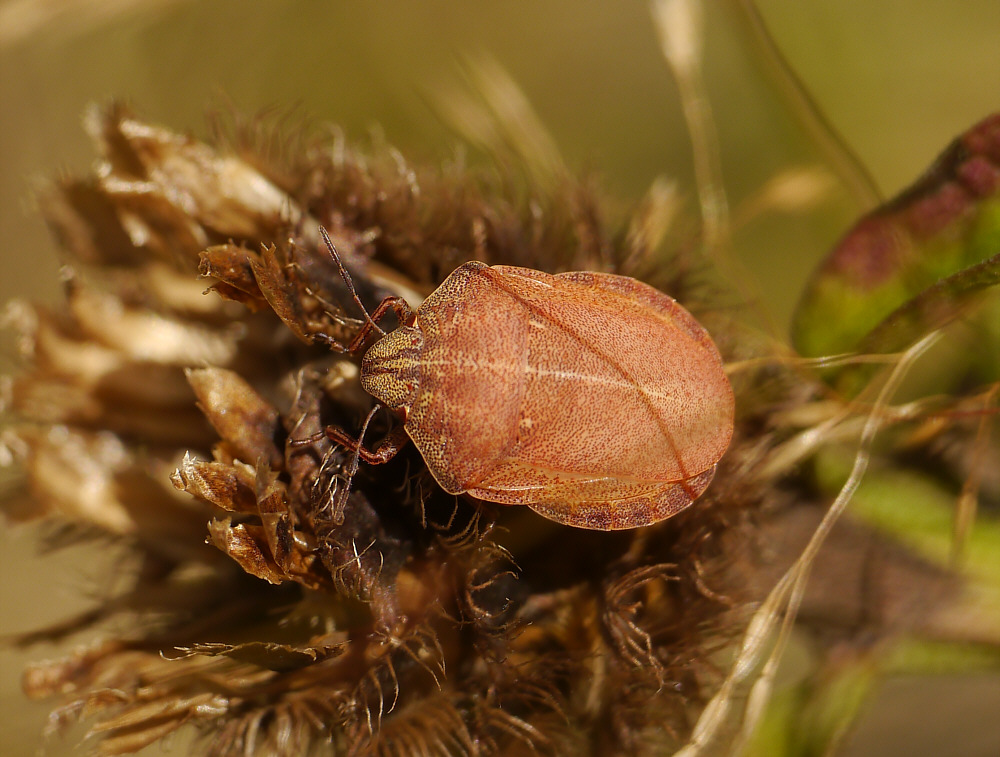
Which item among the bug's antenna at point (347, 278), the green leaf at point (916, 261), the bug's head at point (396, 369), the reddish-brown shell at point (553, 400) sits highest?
the bug's antenna at point (347, 278)

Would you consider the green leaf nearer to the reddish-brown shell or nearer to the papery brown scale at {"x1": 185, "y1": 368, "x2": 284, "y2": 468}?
the reddish-brown shell

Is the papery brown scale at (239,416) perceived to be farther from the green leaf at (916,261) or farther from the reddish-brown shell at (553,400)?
the green leaf at (916,261)

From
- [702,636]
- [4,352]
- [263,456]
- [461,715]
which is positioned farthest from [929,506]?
[4,352]

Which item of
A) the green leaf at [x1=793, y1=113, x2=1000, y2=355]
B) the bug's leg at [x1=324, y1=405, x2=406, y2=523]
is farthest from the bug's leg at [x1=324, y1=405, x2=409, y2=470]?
the green leaf at [x1=793, y1=113, x2=1000, y2=355]

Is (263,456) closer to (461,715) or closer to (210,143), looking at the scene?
(461,715)

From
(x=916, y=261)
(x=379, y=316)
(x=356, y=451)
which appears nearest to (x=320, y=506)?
(x=356, y=451)

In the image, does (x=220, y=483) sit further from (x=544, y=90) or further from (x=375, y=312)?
(x=544, y=90)

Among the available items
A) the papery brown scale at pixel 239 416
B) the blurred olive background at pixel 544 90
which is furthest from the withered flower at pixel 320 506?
the blurred olive background at pixel 544 90
